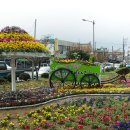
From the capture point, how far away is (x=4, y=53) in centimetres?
1318

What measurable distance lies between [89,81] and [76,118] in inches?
357

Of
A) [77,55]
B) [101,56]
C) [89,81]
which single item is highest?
[77,55]

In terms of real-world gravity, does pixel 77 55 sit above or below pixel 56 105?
above

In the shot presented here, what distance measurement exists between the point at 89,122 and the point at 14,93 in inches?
182

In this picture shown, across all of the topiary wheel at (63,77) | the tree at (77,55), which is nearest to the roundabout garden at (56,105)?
the topiary wheel at (63,77)

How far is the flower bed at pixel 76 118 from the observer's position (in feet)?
30.3

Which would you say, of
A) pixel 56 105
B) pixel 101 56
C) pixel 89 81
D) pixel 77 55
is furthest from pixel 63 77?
pixel 101 56

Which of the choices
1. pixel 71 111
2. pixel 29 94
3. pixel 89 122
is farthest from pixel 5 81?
pixel 89 122

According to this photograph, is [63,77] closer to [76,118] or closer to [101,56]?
[76,118]

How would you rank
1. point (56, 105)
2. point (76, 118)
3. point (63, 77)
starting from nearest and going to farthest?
point (76, 118) → point (56, 105) → point (63, 77)

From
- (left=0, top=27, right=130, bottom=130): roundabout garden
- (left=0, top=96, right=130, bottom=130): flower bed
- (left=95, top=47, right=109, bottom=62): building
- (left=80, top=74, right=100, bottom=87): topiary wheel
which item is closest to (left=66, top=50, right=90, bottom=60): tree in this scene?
(left=95, top=47, right=109, bottom=62): building

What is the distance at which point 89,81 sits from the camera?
19156 millimetres

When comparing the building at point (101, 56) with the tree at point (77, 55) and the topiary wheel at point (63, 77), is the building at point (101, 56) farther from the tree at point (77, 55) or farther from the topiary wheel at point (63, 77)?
the topiary wheel at point (63, 77)

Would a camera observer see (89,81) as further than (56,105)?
Yes
